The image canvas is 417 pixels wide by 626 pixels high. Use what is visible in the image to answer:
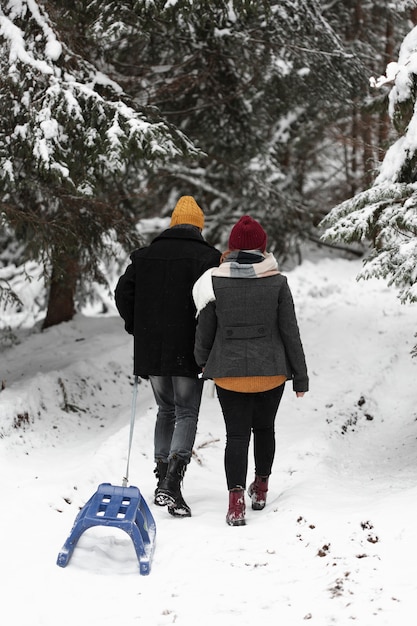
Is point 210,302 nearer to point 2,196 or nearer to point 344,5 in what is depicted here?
point 2,196

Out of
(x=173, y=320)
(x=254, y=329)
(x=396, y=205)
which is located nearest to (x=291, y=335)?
(x=254, y=329)

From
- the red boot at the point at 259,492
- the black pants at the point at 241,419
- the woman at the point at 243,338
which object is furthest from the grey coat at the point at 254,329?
the red boot at the point at 259,492

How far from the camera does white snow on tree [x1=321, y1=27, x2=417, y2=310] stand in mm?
5473

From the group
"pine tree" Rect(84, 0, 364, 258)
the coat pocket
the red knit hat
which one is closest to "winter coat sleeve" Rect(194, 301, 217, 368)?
the coat pocket

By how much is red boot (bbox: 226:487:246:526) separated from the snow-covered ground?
80 millimetres

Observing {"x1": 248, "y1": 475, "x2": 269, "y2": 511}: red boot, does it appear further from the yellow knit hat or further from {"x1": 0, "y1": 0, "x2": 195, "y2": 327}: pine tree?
{"x1": 0, "y1": 0, "x2": 195, "y2": 327}: pine tree

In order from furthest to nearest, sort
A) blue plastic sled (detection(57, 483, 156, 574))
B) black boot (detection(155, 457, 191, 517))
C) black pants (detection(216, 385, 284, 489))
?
black boot (detection(155, 457, 191, 517)), black pants (detection(216, 385, 284, 489)), blue plastic sled (detection(57, 483, 156, 574))

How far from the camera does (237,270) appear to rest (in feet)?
16.0

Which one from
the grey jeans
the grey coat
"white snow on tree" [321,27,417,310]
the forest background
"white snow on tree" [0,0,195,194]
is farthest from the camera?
"white snow on tree" [0,0,195,194]

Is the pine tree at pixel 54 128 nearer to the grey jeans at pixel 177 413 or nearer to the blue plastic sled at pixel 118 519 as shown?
the grey jeans at pixel 177 413

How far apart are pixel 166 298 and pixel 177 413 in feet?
2.81

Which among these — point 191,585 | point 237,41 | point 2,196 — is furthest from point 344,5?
point 191,585

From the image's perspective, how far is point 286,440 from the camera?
741cm

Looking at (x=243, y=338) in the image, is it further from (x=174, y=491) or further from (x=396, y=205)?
(x=396, y=205)
